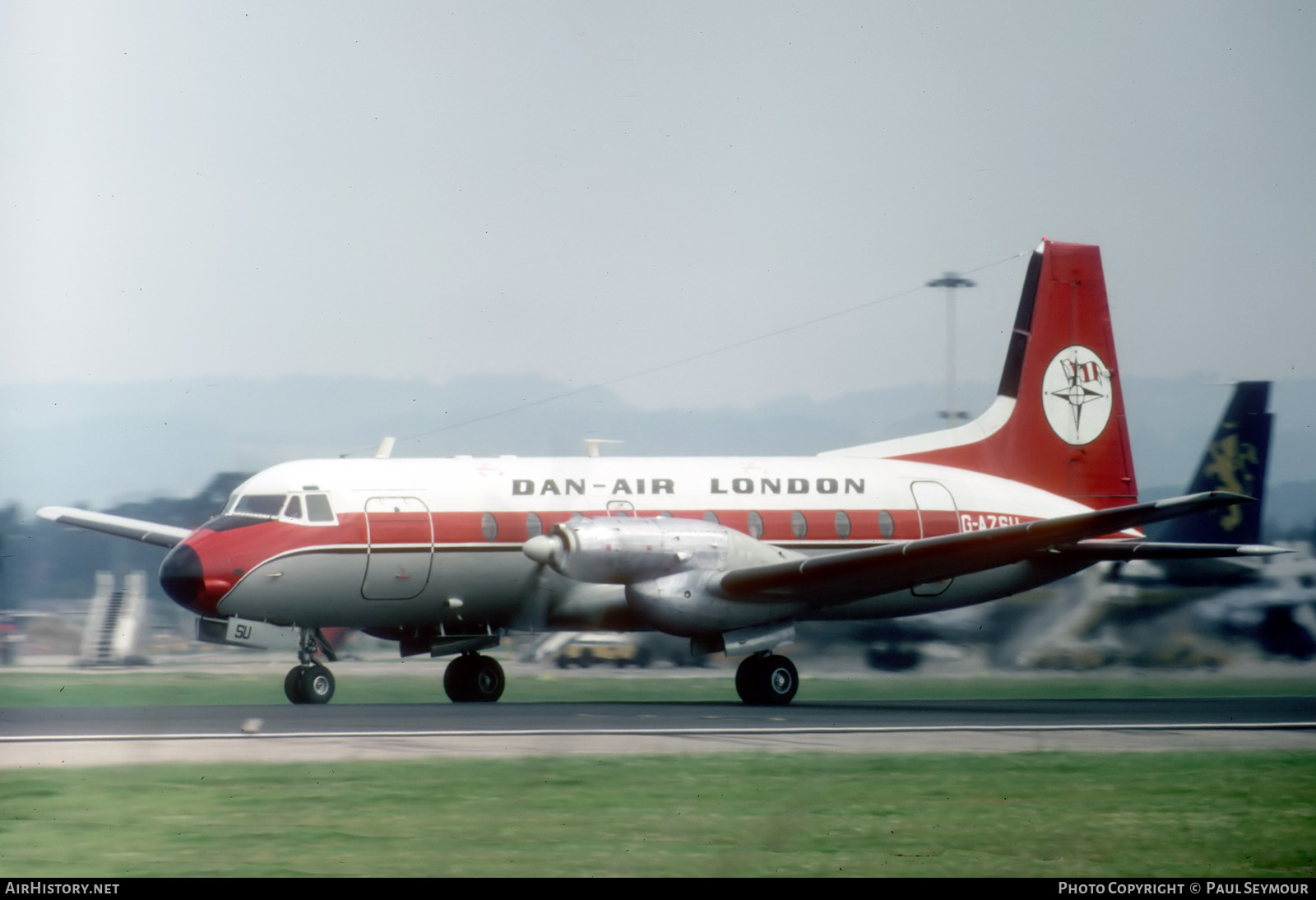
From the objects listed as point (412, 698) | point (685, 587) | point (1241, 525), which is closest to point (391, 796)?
point (685, 587)

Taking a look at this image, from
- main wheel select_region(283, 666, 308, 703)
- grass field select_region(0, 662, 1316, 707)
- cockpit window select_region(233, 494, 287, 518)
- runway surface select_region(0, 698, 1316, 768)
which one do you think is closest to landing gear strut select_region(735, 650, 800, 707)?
runway surface select_region(0, 698, 1316, 768)

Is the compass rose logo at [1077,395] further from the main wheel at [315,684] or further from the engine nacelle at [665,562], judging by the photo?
the main wheel at [315,684]

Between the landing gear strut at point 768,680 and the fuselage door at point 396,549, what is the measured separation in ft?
14.4

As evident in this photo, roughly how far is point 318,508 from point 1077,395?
38.8ft

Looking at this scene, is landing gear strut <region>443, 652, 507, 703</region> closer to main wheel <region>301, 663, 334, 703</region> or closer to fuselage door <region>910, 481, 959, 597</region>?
main wheel <region>301, 663, 334, 703</region>

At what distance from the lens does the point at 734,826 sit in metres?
9.96

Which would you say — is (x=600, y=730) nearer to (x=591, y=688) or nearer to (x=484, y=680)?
(x=484, y=680)

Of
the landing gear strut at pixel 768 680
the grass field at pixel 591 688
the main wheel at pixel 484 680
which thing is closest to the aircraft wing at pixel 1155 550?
the grass field at pixel 591 688

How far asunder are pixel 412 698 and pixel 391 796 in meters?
10.9

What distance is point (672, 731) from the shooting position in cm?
1540

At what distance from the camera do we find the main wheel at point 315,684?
1892cm

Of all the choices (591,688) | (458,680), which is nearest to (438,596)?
(458,680)

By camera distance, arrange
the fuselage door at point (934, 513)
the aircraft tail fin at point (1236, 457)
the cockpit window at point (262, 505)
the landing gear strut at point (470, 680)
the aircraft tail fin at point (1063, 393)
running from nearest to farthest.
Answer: the cockpit window at point (262, 505) < the landing gear strut at point (470, 680) < the fuselage door at point (934, 513) < the aircraft tail fin at point (1063, 393) < the aircraft tail fin at point (1236, 457)
